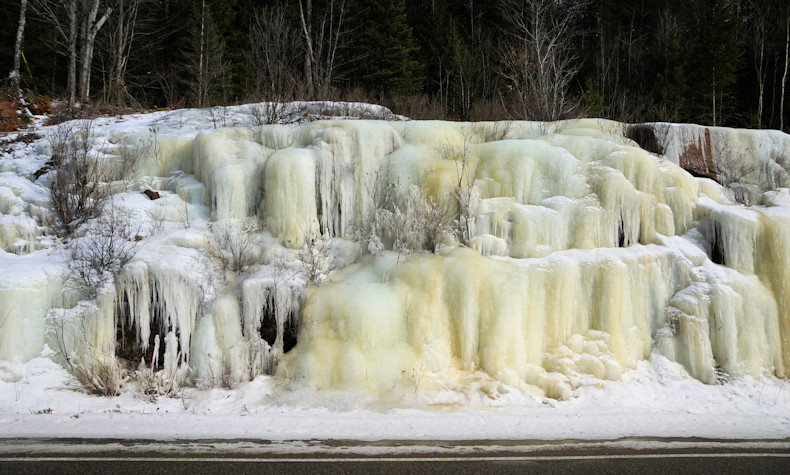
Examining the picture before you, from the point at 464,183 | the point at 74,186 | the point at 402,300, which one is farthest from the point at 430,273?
the point at 74,186

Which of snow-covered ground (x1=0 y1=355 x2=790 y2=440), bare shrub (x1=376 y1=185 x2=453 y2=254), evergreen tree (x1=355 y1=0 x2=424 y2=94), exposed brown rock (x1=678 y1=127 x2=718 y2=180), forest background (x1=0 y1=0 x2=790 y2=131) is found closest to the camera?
snow-covered ground (x1=0 y1=355 x2=790 y2=440)

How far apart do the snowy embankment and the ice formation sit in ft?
0.09

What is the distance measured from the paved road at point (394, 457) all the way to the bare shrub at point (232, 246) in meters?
3.19

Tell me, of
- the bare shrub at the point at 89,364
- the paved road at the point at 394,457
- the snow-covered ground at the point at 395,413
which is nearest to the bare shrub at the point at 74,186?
the bare shrub at the point at 89,364

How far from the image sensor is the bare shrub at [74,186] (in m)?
8.12

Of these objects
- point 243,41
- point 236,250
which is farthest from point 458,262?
point 243,41

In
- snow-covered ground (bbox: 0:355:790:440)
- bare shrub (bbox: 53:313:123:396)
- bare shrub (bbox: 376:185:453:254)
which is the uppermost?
bare shrub (bbox: 376:185:453:254)

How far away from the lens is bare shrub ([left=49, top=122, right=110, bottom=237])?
26.7 ft

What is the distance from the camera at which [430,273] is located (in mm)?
7047

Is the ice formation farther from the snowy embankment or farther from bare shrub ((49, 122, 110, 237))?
bare shrub ((49, 122, 110, 237))

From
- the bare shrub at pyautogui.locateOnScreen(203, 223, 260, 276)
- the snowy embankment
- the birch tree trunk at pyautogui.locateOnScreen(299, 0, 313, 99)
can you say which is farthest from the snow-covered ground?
the birch tree trunk at pyautogui.locateOnScreen(299, 0, 313, 99)

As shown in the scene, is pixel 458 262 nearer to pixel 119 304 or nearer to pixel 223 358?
pixel 223 358

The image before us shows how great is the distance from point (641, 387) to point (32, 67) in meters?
27.2

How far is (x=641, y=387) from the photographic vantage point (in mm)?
6598
